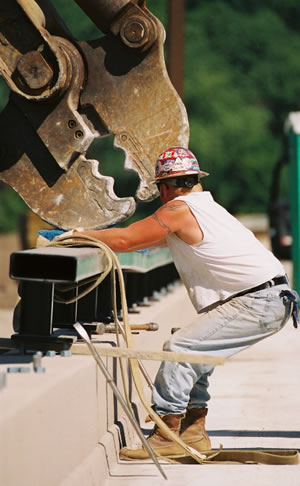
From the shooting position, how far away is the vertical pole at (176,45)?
20.7 meters

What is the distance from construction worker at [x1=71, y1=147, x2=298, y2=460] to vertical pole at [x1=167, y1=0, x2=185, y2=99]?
505 inches

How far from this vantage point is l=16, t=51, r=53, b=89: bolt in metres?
8.24

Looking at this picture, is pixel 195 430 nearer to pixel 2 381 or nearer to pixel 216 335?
pixel 216 335

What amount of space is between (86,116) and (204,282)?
1892 mm

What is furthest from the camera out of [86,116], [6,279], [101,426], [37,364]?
[6,279]

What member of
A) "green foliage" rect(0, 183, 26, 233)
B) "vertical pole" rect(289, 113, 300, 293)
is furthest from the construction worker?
"green foliage" rect(0, 183, 26, 233)

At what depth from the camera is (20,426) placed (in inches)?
195

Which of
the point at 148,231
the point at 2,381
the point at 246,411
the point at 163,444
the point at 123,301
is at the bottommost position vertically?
the point at 246,411

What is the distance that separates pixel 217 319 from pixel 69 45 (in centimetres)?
249

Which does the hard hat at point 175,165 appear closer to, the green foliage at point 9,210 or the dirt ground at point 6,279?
the dirt ground at point 6,279

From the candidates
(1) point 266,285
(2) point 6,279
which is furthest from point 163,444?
(2) point 6,279

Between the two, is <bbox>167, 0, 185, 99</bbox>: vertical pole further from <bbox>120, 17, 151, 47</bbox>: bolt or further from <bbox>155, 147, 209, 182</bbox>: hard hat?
<bbox>155, 147, 209, 182</bbox>: hard hat

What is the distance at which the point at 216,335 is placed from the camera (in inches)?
286

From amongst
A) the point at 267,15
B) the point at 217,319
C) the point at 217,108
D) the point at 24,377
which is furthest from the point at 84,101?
the point at 267,15
